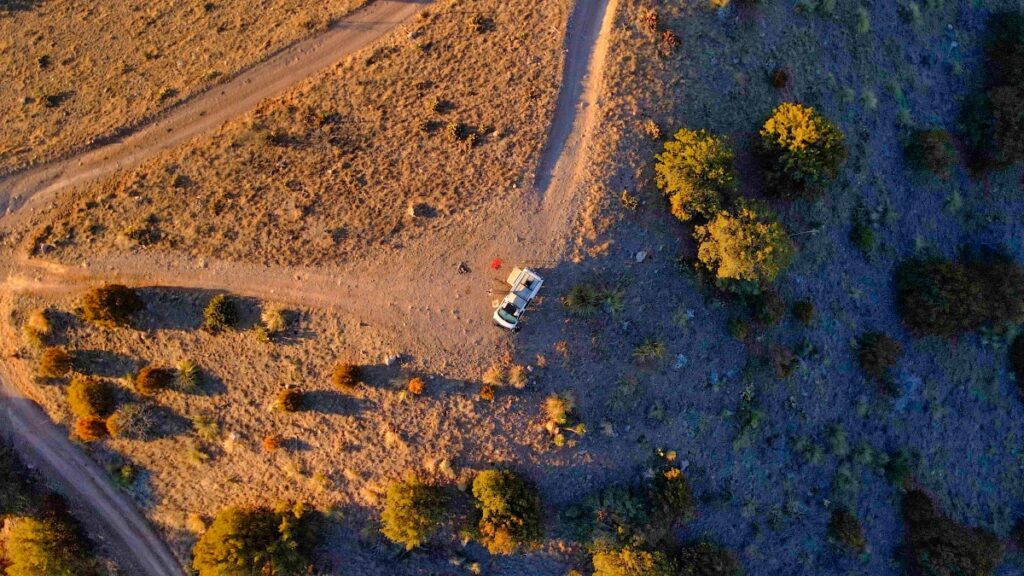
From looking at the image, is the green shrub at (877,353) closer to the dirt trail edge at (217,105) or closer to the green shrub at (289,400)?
the green shrub at (289,400)

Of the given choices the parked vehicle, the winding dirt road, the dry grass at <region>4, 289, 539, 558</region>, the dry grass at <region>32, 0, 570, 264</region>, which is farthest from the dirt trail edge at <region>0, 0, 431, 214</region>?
the parked vehicle

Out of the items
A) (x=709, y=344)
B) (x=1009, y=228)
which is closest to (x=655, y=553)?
(x=709, y=344)

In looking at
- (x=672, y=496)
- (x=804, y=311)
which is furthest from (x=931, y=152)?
(x=672, y=496)

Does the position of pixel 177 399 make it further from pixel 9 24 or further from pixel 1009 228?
pixel 1009 228

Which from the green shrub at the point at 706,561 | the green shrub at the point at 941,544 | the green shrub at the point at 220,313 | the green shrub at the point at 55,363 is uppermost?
the green shrub at the point at 220,313

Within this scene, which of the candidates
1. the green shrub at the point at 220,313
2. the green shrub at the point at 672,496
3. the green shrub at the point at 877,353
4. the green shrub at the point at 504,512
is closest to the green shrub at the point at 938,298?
the green shrub at the point at 877,353

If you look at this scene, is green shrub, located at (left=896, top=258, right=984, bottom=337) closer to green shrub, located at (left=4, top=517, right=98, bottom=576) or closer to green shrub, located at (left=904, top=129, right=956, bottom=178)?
green shrub, located at (left=904, top=129, right=956, bottom=178)

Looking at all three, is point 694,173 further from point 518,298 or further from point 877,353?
point 877,353
